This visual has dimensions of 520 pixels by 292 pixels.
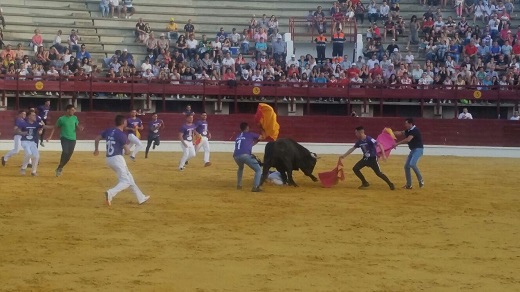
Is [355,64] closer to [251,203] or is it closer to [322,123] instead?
[322,123]

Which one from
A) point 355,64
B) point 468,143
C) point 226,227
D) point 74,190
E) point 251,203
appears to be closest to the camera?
point 226,227

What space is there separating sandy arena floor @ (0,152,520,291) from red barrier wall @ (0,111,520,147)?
10839 mm

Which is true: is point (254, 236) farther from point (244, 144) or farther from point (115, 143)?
point (244, 144)

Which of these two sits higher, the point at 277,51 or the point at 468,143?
the point at 277,51

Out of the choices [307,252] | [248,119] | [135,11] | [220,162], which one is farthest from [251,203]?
[135,11]

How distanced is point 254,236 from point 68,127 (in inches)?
320

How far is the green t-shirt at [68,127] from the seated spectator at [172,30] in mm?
16599

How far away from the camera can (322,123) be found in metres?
31.0

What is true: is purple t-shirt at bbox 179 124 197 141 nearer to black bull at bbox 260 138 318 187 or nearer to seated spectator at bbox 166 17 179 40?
black bull at bbox 260 138 318 187

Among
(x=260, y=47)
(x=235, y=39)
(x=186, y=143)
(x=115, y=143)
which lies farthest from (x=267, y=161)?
(x=235, y=39)

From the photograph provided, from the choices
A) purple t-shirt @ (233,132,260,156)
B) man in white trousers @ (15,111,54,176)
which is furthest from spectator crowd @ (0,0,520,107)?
purple t-shirt @ (233,132,260,156)

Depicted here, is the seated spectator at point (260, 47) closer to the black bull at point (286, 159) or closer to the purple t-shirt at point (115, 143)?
the black bull at point (286, 159)

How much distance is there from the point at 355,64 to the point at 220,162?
11038 mm

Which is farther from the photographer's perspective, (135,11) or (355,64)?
(135,11)
